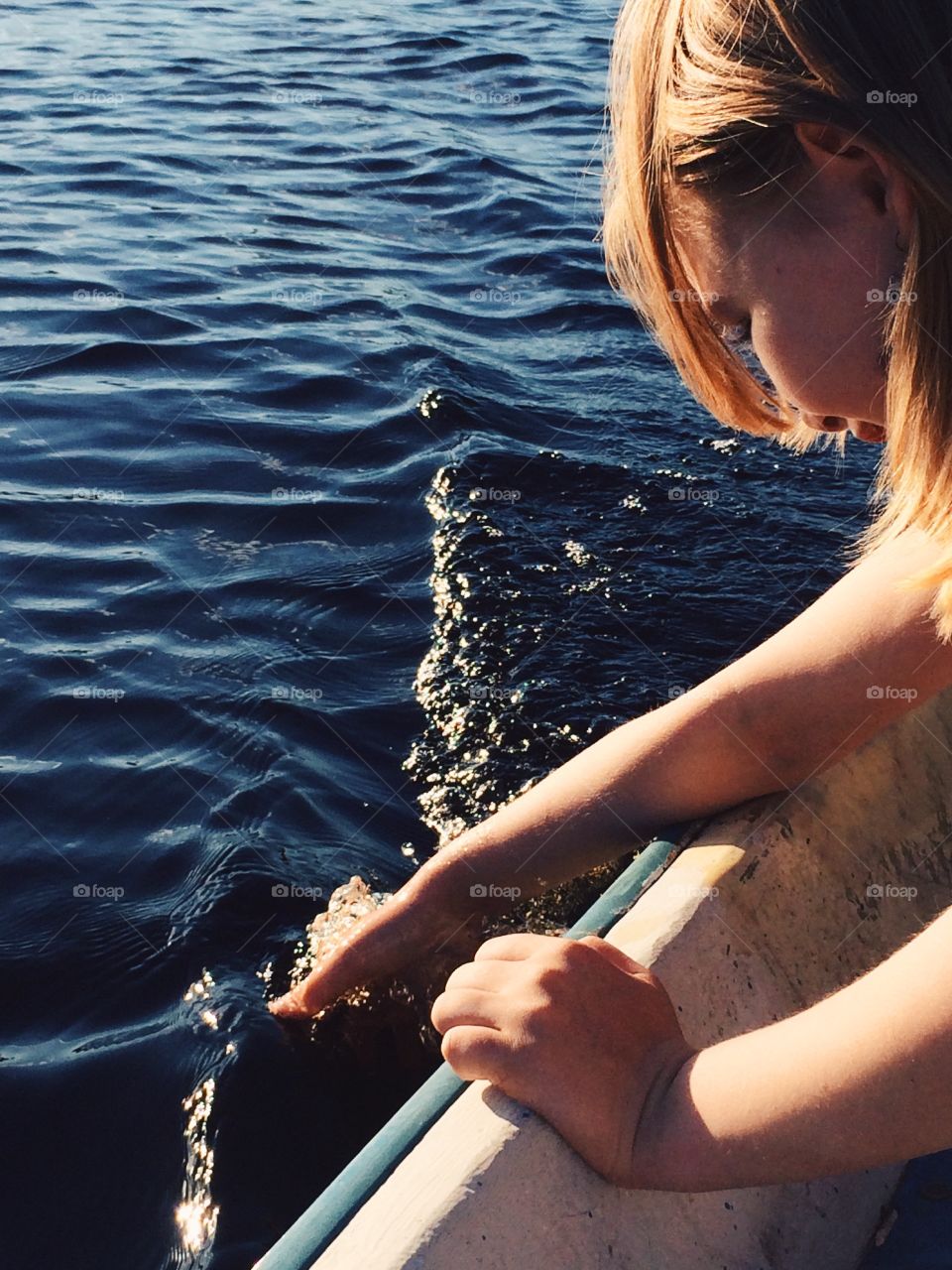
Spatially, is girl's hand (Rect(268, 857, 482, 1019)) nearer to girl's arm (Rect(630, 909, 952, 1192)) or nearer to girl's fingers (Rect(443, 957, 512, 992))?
girl's fingers (Rect(443, 957, 512, 992))

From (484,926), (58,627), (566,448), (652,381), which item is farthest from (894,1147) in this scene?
(652,381)

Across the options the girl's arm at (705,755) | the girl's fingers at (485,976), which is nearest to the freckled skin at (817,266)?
the girl's arm at (705,755)

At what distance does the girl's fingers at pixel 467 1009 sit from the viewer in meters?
1.51

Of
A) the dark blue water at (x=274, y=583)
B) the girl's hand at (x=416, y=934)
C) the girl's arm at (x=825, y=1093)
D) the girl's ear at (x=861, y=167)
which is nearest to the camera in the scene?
the girl's arm at (x=825, y=1093)

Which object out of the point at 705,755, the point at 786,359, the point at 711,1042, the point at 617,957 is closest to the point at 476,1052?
the point at 617,957

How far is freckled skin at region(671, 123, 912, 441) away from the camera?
1.47 metres

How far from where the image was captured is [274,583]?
13.1 ft

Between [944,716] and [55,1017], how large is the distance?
63.6 inches

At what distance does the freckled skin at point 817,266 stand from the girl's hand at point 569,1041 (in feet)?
2.23

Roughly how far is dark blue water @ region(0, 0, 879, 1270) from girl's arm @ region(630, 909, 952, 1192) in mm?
1000

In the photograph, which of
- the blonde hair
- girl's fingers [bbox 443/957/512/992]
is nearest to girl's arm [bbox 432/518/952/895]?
the blonde hair

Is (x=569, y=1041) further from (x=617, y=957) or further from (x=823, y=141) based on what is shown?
(x=823, y=141)

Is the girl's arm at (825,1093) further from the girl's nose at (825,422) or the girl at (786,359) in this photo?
the girl's nose at (825,422)

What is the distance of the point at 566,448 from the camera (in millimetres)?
4887
